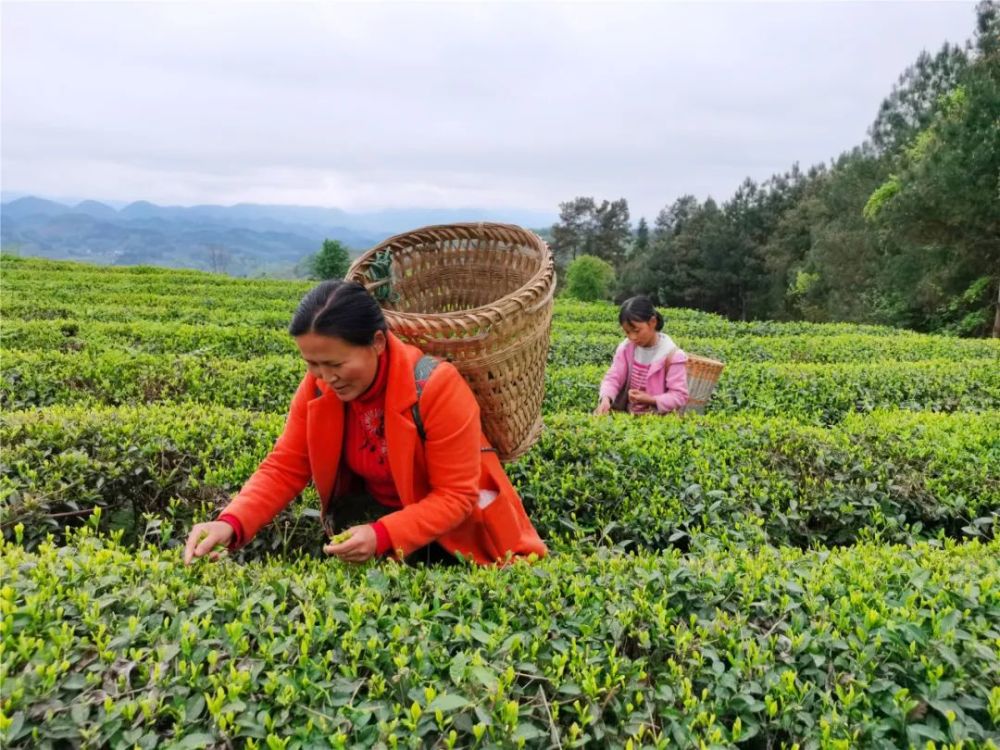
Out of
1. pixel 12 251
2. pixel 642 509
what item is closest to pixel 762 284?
pixel 12 251

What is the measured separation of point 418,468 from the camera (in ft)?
7.86

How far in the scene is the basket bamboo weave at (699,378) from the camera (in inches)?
209

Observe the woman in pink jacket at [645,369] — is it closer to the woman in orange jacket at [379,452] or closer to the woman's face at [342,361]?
the woman in orange jacket at [379,452]

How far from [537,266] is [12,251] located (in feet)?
90.5

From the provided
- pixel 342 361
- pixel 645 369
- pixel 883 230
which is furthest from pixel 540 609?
pixel 883 230

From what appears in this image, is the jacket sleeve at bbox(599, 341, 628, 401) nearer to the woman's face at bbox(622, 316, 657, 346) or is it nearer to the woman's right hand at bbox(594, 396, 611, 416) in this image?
the woman's right hand at bbox(594, 396, 611, 416)

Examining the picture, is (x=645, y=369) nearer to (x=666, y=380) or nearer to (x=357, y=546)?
(x=666, y=380)

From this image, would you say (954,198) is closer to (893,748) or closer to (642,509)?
(642,509)

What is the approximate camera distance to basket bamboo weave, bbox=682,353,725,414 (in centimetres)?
532

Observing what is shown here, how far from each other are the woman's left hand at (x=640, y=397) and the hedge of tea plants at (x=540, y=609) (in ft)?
2.36

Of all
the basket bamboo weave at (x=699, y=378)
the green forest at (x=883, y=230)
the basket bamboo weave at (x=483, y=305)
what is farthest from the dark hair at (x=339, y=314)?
the green forest at (x=883, y=230)

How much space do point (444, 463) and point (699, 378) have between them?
351cm

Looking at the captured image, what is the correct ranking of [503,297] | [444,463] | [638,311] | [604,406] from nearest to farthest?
1. [444,463]
2. [503,297]
3. [638,311]
4. [604,406]

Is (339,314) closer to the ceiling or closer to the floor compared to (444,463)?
closer to the ceiling
